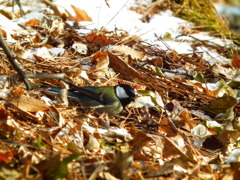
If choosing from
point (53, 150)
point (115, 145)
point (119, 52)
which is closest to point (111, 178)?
point (53, 150)

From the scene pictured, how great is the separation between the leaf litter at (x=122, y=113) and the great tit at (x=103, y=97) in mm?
55

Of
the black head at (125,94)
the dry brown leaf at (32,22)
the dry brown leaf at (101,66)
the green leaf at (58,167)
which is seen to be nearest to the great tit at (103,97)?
the black head at (125,94)

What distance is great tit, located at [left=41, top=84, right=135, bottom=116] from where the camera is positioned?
246 centimetres

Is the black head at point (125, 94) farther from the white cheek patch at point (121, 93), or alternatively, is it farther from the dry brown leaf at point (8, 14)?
the dry brown leaf at point (8, 14)

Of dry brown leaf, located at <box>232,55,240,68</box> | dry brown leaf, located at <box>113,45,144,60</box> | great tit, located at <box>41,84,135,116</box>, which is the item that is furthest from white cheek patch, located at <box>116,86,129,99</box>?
dry brown leaf, located at <box>232,55,240,68</box>

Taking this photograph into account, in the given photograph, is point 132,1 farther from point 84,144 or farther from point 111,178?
point 111,178

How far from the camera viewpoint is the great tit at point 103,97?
246 centimetres

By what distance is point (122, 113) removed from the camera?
2.67 m

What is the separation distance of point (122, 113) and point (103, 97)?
216 mm

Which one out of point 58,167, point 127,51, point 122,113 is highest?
point 58,167

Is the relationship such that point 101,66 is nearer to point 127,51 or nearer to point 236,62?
point 127,51

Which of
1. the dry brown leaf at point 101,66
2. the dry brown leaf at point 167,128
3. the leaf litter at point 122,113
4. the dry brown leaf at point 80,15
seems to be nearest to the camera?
the leaf litter at point 122,113

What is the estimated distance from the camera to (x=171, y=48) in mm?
3828

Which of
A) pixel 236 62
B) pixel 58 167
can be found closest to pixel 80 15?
pixel 236 62
